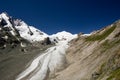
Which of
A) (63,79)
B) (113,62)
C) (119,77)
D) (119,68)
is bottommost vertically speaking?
(119,77)

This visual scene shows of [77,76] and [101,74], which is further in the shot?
[77,76]

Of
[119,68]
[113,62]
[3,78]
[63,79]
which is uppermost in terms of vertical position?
[3,78]

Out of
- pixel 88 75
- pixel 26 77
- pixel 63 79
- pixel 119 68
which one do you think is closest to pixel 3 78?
pixel 26 77

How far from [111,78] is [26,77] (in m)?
46.6

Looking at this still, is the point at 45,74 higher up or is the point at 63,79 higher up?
the point at 45,74

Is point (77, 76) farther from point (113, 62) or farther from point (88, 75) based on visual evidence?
point (113, 62)

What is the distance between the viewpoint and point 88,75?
6481 cm

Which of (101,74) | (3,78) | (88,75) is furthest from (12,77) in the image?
(101,74)

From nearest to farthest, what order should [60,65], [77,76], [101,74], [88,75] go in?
1. [101,74]
2. [88,75]
3. [77,76]
4. [60,65]

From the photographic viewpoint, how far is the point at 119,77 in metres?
45.6

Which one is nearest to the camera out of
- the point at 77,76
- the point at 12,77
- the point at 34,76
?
the point at 77,76

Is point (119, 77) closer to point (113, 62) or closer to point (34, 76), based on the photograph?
point (113, 62)

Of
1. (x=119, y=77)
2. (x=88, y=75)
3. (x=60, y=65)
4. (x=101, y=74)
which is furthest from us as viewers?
(x=60, y=65)

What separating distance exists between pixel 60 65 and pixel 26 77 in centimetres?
1899
